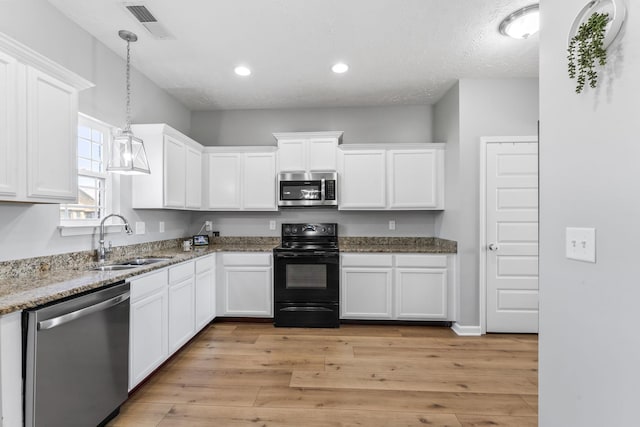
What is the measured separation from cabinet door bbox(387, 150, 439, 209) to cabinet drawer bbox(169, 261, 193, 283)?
240 cm

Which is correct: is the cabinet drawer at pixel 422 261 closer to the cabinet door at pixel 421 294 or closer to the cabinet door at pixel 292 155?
the cabinet door at pixel 421 294

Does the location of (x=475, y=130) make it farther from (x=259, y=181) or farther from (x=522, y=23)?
(x=259, y=181)

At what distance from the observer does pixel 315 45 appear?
9.06 feet

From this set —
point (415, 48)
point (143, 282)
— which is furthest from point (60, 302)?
point (415, 48)

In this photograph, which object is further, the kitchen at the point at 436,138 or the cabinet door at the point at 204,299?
the cabinet door at the point at 204,299

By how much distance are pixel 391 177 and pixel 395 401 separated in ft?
8.17

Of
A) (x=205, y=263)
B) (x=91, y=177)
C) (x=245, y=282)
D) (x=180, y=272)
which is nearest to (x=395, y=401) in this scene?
(x=180, y=272)

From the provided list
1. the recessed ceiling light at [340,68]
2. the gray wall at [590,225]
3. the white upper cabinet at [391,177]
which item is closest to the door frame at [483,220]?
the white upper cabinet at [391,177]

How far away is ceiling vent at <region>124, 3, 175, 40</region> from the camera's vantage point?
7.36 feet

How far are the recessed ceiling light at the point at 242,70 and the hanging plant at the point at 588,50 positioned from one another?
2746 millimetres

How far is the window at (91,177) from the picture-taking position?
252cm

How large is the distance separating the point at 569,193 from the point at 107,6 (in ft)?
9.83

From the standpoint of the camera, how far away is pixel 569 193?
1.20 m

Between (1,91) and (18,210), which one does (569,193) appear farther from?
(18,210)
